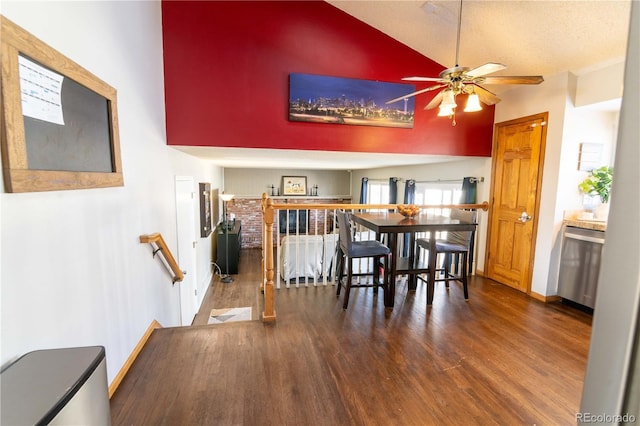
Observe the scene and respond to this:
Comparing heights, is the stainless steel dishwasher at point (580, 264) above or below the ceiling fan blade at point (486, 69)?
below

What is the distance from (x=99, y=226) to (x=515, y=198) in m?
4.46

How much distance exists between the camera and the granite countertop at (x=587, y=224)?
10.00ft

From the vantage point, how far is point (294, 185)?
909 centimetres

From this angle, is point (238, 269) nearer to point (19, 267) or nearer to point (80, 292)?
point (80, 292)

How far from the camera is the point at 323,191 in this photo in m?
9.49

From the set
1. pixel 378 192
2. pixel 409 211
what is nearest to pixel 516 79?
pixel 409 211

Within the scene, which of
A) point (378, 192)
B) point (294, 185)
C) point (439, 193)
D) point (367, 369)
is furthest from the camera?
point (294, 185)

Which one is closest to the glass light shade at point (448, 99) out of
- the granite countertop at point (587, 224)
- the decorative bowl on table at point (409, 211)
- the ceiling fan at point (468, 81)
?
the ceiling fan at point (468, 81)

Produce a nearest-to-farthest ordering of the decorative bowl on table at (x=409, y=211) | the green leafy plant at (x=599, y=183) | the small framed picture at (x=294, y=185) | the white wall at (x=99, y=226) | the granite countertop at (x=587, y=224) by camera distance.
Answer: the white wall at (x=99, y=226), the granite countertop at (x=587, y=224), the green leafy plant at (x=599, y=183), the decorative bowl on table at (x=409, y=211), the small framed picture at (x=294, y=185)

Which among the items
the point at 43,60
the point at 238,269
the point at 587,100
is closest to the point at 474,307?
the point at 587,100

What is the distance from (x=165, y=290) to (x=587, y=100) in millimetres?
4969

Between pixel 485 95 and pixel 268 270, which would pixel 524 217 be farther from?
pixel 268 270

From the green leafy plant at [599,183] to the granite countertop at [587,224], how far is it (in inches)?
13.2
